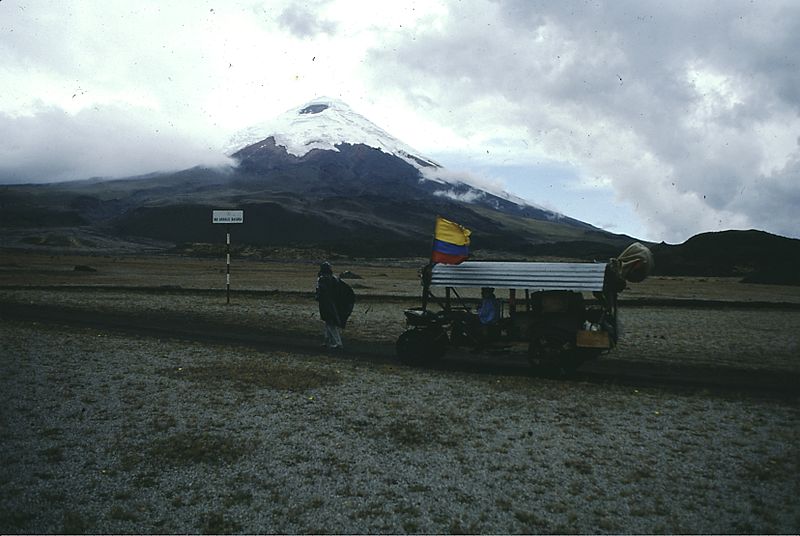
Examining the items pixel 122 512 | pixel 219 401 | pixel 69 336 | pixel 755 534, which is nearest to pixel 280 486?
pixel 122 512

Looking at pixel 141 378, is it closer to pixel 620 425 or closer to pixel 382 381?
pixel 382 381

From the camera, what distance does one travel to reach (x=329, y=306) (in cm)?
1733

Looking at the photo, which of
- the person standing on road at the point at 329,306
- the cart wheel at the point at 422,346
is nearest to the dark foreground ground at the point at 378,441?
the cart wheel at the point at 422,346

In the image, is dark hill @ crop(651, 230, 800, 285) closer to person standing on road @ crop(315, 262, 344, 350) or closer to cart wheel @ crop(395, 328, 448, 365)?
cart wheel @ crop(395, 328, 448, 365)

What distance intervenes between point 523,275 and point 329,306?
603 centimetres

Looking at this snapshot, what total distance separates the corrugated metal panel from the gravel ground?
7.78 feet

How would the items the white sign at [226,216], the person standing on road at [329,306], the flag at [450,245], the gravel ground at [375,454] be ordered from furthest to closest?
the white sign at [226,216]
the person standing on road at [329,306]
the flag at [450,245]
the gravel ground at [375,454]

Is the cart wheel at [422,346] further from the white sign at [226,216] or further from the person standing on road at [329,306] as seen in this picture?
the white sign at [226,216]

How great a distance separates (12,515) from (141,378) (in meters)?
6.24

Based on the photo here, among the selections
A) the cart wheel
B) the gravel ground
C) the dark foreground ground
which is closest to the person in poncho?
the dark foreground ground

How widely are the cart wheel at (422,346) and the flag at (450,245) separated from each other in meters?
2.02

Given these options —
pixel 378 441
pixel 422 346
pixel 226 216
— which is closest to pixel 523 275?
pixel 422 346

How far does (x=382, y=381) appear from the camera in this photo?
1306 cm

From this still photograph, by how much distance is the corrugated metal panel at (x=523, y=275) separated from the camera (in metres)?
13.6
